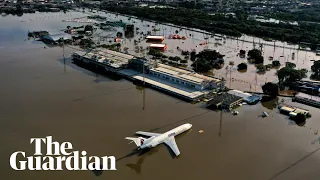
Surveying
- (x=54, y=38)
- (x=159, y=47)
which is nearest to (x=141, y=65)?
(x=159, y=47)

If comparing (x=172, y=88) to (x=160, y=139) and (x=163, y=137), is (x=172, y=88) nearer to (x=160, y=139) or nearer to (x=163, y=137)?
(x=163, y=137)

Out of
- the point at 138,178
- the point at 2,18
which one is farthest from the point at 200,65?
the point at 2,18

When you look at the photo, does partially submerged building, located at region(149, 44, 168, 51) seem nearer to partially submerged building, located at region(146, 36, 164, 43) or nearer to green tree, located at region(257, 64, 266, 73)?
partially submerged building, located at region(146, 36, 164, 43)

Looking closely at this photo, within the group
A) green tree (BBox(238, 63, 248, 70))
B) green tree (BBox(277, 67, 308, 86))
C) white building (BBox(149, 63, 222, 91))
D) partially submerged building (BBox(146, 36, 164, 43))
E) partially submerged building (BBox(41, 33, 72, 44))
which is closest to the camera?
white building (BBox(149, 63, 222, 91))

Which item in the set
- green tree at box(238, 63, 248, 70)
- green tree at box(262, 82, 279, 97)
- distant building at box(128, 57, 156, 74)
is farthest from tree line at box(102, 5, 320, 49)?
distant building at box(128, 57, 156, 74)

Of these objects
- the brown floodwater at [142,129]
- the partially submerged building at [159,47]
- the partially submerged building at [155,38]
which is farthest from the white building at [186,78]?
the partially submerged building at [155,38]

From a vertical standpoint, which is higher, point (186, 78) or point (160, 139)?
point (186, 78)

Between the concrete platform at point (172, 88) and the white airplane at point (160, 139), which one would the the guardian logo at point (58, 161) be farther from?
the concrete platform at point (172, 88)

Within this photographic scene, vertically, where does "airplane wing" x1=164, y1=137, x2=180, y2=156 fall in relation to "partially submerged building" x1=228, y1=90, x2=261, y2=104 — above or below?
below
